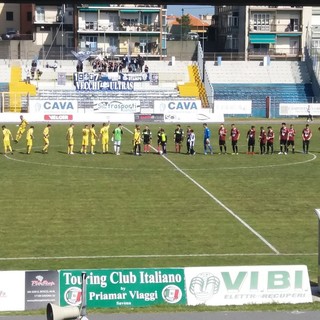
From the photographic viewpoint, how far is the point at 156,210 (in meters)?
31.8

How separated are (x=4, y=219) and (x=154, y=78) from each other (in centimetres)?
5341

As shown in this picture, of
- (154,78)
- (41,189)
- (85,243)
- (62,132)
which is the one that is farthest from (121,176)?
(154,78)

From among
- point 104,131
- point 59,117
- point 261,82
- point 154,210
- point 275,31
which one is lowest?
point 154,210

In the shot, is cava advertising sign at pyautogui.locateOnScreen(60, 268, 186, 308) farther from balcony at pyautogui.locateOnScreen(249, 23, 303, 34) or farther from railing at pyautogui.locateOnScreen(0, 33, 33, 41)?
railing at pyautogui.locateOnScreen(0, 33, 33, 41)

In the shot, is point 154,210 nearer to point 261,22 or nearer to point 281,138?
point 281,138

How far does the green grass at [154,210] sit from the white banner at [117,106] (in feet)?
72.4

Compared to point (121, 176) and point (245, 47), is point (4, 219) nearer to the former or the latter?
point (121, 176)

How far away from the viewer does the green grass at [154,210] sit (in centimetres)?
2517

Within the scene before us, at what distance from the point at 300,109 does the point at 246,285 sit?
188 ft

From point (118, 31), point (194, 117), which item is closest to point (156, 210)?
point (194, 117)

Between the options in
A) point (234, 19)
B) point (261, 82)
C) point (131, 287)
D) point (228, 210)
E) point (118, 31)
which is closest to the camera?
point (131, 287)

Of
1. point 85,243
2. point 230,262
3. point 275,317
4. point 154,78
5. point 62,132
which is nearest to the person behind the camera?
point 275,317

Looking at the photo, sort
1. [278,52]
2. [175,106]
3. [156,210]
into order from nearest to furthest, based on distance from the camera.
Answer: [156,210] < [175,106] < [278,52]

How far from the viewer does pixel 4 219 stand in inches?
1182
